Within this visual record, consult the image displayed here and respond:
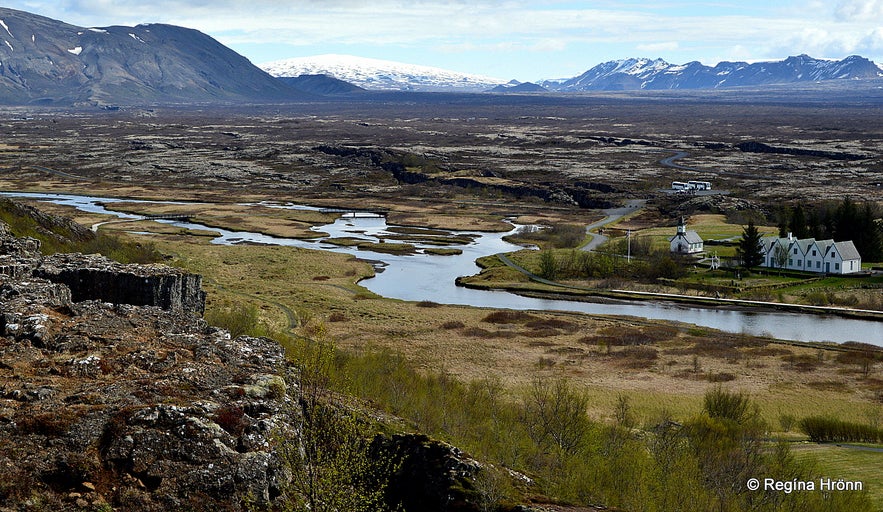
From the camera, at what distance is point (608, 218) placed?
147875 mm

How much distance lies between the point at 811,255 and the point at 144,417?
9587cm

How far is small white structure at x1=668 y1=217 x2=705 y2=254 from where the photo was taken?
107669 millimetres

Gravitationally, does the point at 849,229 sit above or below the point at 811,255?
above

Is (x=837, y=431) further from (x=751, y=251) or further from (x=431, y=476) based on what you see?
(x=751, y=251)

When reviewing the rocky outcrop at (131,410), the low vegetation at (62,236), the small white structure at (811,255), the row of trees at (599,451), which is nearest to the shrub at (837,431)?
the row of trees at (599,451)

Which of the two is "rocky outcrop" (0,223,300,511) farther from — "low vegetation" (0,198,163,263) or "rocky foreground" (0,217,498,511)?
"low vegetation" (0,198,163,263)

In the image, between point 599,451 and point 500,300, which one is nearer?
point 599,451

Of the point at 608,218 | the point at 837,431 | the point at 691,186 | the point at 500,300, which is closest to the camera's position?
the point at 837,431

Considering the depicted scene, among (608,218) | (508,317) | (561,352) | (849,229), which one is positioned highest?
(849,229)

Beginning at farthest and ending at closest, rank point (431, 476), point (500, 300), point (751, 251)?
1. point (751, 251)
2. point (500, 300)
3. point (431, 476)

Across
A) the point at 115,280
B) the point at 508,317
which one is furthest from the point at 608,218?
the point at 115,280

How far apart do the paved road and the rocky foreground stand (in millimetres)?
93501

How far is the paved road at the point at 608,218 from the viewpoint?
388 feet

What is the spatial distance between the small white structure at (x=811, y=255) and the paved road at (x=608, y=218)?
23.6 meters
